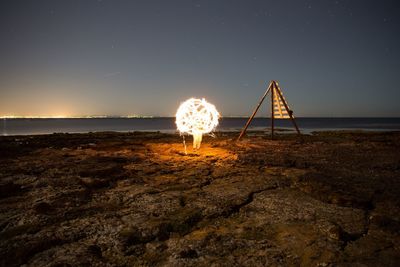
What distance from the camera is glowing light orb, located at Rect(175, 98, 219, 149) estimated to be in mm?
10938

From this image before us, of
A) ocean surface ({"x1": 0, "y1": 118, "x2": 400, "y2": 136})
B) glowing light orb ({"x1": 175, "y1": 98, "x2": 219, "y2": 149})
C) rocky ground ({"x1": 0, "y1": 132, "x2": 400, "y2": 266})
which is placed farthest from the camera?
ocean surface ({"x1": 0, "y1": 118, "x2": 400, "y2": 136})

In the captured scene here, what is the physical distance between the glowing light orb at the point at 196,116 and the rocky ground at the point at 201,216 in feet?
11.9

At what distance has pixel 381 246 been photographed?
344cm

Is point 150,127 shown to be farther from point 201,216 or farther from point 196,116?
point 201,216

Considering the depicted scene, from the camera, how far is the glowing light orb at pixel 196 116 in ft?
35.9

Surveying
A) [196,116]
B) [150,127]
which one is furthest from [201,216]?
[150,127]

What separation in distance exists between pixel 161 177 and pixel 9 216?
3369 mm

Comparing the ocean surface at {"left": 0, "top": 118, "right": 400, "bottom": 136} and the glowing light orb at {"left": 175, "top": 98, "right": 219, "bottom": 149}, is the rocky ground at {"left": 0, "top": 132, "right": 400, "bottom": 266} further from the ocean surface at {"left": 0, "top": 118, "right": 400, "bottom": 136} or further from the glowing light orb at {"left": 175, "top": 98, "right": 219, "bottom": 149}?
the ocean surface at {"left": 0, "top": 118, "right": 400, "bottom": 136}

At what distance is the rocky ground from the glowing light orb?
11.9 feet

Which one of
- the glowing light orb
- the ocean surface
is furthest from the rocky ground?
the ocean surface

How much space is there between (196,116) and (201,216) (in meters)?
7.14

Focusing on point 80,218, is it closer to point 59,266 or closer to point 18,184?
point 59,266

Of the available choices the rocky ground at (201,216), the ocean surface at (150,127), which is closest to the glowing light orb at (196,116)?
the rocky ground at (201,216)

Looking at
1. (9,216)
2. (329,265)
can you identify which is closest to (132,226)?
(9,216)
